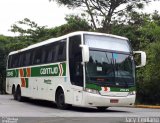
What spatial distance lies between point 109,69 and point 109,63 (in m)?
0.26

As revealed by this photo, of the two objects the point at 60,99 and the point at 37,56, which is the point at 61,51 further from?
the point at 37,56

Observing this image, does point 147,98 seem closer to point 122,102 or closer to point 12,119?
point 122,102

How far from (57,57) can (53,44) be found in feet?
3.42

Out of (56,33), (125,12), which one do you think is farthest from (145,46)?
(56,33)

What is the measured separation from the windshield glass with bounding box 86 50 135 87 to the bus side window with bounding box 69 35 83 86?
18.5 inches

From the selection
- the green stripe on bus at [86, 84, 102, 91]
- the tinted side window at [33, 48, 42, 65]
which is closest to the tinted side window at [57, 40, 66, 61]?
the green stripe on bus at [86, 84, 102, 91]

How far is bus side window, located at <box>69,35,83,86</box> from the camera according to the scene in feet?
57.0

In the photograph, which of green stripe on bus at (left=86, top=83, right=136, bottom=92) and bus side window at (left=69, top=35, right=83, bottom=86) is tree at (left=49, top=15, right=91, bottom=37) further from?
green stripe on bus at (left=86, top=83, right=136, bottom=92)

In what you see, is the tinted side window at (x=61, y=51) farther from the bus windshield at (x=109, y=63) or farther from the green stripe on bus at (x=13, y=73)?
the green stripe on bus at (x=13, y=73)

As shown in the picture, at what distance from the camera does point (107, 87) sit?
1712cm

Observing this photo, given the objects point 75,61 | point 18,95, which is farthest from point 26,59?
point 75,61

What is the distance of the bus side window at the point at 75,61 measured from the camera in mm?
17359

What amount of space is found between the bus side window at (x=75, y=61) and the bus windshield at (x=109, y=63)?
0.41 meters

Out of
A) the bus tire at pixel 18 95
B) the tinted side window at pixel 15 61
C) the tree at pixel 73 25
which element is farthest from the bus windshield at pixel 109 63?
the tree at pixel 73 25
